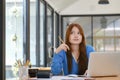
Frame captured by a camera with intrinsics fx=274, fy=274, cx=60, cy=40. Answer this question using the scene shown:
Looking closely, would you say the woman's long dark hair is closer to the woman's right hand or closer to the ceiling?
the woman's right hand

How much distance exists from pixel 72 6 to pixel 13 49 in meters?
5.35

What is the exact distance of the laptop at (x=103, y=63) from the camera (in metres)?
2.20

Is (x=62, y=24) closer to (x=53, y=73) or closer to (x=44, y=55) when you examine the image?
(x=44, y=55)

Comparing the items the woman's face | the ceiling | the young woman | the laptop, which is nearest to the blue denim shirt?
the young woman

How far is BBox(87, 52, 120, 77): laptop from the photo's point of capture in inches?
86.6

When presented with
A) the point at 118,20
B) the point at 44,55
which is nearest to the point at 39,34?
the point at 44,55

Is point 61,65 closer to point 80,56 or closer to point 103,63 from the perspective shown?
point 80,56

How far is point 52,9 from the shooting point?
26.7ft

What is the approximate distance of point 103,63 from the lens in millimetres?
2207

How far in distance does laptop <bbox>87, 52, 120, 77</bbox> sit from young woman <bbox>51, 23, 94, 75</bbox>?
19.1 inches

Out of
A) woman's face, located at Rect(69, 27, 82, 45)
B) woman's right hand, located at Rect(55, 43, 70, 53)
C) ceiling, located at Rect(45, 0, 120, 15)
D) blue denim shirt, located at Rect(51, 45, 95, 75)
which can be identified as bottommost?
blue denim shirt, located at Rect(51, 45, 95, 75)

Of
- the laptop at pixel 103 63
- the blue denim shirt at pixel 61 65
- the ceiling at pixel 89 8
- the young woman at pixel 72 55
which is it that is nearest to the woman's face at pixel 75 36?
the young woman at pixel 72 55

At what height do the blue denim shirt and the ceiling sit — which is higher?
the ceiling

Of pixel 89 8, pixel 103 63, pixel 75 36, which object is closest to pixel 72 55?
pixel 75 36
